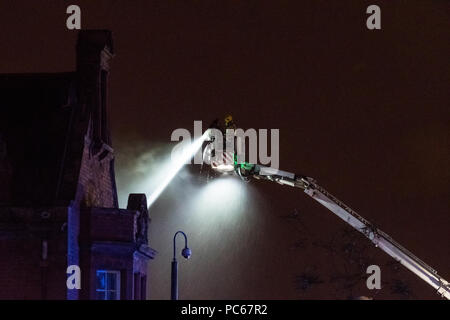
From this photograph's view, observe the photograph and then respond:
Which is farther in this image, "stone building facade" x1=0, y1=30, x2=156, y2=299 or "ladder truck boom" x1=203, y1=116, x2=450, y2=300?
"ladder truck boom" x1=203, y1=116, x2=450, y2=300

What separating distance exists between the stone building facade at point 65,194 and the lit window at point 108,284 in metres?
0.03

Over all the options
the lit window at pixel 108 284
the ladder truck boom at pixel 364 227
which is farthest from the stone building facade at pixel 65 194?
the ladder truck boom at pixel 364 227

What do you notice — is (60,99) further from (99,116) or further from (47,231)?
(47,231)

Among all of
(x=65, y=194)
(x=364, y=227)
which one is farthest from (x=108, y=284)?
(x=364, y=227)

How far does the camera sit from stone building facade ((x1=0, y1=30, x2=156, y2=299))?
111 ft

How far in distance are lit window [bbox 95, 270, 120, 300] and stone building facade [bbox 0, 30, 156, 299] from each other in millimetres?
31

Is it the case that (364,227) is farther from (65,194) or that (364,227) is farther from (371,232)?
(65,194)

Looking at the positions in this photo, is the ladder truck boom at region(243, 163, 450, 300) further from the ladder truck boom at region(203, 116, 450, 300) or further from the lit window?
the lit window

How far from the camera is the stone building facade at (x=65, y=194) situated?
33.8 meters

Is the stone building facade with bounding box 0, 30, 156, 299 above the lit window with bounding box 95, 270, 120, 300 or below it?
above

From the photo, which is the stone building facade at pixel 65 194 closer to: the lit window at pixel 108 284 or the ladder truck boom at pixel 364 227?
the lit window at pixel 108 284

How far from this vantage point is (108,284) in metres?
35.5

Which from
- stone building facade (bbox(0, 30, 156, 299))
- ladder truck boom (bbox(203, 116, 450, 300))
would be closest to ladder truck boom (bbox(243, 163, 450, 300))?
ladder truck boom (bbox(203, 116, 450, 300))

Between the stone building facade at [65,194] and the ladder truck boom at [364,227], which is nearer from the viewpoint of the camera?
A: the stone building facade at [65,194]
